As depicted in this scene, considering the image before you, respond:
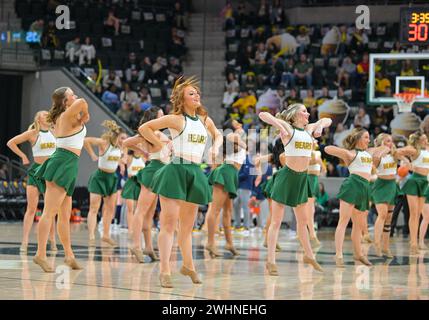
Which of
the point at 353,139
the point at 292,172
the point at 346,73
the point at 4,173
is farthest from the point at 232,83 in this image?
the point at 292,172

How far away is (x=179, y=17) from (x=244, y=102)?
5215 millimetres

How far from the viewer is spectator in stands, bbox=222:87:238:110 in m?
22.4

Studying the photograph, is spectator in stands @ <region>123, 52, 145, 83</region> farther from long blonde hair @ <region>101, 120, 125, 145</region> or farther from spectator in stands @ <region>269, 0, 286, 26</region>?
long blonde hair @ <region>101, 120, 125, 145</region>

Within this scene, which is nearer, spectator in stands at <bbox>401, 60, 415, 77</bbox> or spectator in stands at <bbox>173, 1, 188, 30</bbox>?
spectator in stands at <bbox>401, 60, 415, 77</bbox>

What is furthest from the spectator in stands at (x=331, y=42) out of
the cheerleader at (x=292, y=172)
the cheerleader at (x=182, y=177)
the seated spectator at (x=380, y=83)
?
the cheerleader at (x=182, y=177)

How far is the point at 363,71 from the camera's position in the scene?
2206 cm

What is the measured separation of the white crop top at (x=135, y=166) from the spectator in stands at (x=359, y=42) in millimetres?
11354

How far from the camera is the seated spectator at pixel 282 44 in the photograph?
23.4 meters

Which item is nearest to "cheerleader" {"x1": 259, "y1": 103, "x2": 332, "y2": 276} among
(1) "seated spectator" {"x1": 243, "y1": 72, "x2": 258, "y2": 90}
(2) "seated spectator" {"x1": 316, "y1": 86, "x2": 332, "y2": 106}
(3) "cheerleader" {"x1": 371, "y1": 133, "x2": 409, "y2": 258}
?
(3) "cheerleader" {"x1": 371, "y1": 133, "x2": 409, "y2": 258}

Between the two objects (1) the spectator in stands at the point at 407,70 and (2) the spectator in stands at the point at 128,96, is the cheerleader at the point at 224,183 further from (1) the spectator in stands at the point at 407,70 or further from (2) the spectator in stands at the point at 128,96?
(2) the spectator in stands at the point at 128,96

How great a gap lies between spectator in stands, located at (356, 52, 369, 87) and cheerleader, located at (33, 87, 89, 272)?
46.1ft

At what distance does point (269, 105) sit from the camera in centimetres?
2147

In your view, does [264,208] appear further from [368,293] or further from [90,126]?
[368,293]
